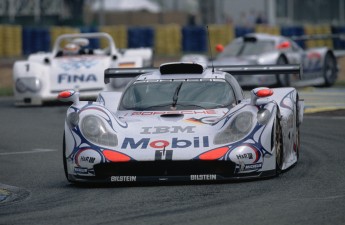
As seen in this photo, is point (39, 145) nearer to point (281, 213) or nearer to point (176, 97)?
point (176, 97)

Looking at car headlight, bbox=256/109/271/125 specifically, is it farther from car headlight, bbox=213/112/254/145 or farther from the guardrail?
the guardrail

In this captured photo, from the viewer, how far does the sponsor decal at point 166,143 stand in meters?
10.0

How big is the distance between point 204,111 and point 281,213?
10.2 feet

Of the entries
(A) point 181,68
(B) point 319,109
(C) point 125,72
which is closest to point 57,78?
(B) point 319,109

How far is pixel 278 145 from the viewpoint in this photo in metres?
10.6

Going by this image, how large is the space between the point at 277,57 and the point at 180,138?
15.5 meters

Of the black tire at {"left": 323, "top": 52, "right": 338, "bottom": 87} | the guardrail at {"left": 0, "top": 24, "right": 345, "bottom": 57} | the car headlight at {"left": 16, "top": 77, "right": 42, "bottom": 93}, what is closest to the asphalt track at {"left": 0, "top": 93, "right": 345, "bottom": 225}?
the car headlight at {"left": 16, "top": 77, "right": 42, "bottom": 93}

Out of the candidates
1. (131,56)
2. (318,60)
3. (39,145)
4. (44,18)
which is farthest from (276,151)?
(44,18)

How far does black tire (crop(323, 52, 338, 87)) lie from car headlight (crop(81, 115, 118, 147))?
16762 millimetres

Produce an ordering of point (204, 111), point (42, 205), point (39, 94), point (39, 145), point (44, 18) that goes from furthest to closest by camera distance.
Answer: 1. point (44, 18)
2. point (39, 94)
3. point (39, 145)
4. point (204, 111)
5. point (42, 205)

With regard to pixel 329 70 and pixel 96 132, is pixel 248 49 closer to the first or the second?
pixel 329 70

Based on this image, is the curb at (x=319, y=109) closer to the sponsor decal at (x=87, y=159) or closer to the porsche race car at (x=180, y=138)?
the porsche race car at (x=180, y=138)

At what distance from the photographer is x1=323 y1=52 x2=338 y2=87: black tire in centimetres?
2677

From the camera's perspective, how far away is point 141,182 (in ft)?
33.9
